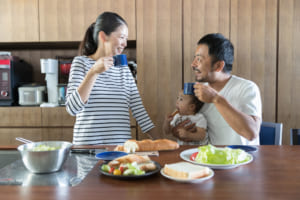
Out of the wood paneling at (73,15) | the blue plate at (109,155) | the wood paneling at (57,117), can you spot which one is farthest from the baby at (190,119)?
the wood paneling at (57,117)

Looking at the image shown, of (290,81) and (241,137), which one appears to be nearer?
(241,137)

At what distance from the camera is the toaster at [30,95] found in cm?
273

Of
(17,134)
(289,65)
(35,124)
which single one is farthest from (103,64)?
(289,65)

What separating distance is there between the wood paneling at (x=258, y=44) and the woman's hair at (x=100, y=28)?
132 centimetres

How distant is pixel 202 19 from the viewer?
2.60 meters

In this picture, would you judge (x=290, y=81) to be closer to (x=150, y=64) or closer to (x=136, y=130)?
(x=150, y=64)

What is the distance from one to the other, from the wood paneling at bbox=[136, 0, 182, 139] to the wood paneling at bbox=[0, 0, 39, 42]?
1017mm

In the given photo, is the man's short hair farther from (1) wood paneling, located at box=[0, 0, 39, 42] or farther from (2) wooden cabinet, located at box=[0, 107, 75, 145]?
(1) wood paneling, located at box=[0, 0, 39, 42]

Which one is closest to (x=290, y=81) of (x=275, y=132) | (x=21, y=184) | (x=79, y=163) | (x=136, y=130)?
(x=275, y=132)

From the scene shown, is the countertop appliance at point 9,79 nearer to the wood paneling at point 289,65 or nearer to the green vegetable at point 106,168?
the green vegetable at point 106,168

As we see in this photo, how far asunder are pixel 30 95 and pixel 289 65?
2443mm

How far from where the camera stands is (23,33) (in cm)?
276

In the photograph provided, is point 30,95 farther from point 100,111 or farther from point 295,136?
point 295,136

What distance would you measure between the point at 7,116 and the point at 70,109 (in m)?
1.55
